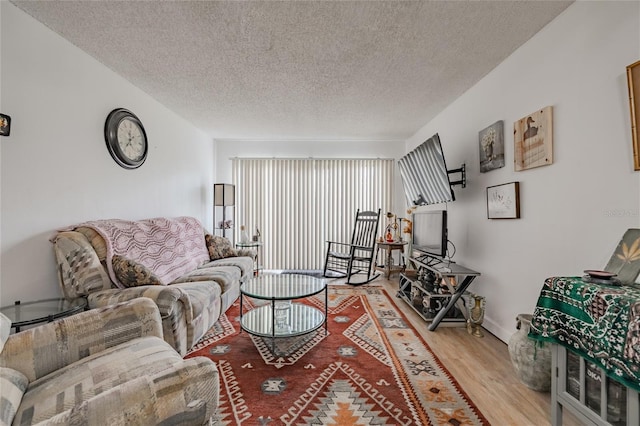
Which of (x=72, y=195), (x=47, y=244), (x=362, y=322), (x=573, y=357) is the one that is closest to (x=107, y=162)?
(x=72, y=195)

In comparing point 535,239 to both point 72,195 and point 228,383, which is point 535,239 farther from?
point 72,195

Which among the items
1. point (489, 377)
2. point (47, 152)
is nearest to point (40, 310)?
point (47, 152)

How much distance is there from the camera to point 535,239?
2.04 metres

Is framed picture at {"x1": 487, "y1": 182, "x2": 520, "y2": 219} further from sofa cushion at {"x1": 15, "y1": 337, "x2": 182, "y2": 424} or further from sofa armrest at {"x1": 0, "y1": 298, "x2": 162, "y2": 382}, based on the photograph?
sofa armrest at {"x1": 0, "y1": 298, "x2": 162, "y2": 382}

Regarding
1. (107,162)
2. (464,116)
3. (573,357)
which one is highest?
(464,116)

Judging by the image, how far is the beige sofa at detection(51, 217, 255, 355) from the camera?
1.85 metres

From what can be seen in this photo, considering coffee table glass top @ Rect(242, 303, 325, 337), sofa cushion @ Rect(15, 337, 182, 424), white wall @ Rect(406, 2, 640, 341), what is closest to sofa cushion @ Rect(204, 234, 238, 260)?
coffee table glass top @ Rect(242, 303, 325, 337)

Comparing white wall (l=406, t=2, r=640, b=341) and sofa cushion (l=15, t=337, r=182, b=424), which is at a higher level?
white wall (l=406, t=2, r=640, b=341)

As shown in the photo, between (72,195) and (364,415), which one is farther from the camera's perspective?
(72,195)

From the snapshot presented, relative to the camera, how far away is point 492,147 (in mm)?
2496

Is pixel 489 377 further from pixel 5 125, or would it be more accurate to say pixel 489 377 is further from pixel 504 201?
pixel 5 125

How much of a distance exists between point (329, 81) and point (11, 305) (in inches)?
116

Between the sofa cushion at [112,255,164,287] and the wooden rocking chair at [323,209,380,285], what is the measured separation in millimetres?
2777

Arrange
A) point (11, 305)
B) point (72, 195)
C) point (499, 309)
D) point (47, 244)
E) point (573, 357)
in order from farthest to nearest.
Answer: point (499, 309) → point (72, 195) → point (47, 244) → point (11, 305) → point (573, 357)
